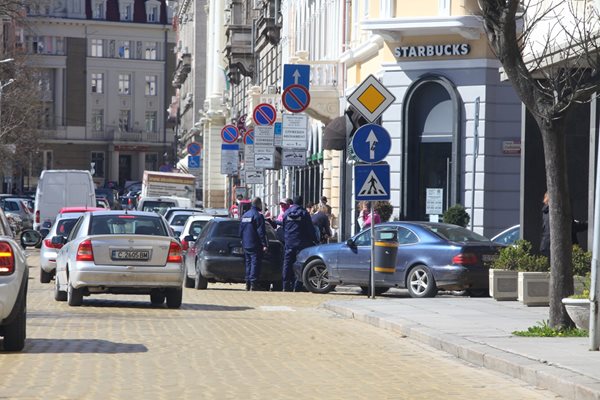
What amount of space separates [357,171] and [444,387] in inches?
441

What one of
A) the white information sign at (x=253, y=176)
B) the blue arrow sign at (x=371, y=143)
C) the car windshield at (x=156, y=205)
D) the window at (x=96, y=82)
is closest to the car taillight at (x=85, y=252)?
the blue arrow sign at (x=371, y=143)

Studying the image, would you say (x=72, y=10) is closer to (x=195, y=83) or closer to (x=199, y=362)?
(x=195, y=83)

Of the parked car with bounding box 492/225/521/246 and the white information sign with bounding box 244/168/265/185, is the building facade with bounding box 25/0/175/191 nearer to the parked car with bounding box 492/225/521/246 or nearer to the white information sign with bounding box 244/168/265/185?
the white information sign with bounding box 244/168/265/185

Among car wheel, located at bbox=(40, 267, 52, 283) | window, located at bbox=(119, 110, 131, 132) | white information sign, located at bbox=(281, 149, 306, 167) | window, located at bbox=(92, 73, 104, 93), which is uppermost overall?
window, located at bbox=(92, 73, 104, 93)

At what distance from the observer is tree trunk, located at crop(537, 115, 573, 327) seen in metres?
16.3

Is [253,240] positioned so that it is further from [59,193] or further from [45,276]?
[59,193]

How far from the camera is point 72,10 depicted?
458 feet

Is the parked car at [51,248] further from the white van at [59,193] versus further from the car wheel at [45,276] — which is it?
the white van at [59,193]

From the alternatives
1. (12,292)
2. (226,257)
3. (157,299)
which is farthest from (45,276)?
(12,292)

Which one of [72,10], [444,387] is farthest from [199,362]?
[72,10]

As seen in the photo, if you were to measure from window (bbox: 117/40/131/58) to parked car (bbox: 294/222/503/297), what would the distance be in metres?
116

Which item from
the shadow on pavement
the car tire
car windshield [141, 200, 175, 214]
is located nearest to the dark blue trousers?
the shadow on pavement

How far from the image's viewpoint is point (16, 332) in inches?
573

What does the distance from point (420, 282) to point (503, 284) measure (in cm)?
328
